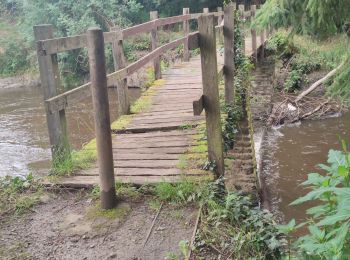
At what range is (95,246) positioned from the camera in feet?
10.5

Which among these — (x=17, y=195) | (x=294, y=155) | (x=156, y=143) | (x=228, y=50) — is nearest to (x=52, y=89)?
(x=17, y=195)

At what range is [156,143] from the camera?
526cm

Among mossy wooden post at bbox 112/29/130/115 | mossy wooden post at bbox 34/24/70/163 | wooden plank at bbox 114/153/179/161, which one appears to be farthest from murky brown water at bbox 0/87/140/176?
mossy wooden post at bbox 34/24/70/163

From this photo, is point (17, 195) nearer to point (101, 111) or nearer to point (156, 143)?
point (101, 111)

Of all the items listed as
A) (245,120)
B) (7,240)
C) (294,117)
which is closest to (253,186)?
(245,120)

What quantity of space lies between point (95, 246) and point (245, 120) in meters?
5.05

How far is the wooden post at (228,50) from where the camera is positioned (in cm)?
685

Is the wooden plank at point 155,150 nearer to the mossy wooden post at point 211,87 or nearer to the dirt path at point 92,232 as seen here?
the mossy wooden post at point 211,87

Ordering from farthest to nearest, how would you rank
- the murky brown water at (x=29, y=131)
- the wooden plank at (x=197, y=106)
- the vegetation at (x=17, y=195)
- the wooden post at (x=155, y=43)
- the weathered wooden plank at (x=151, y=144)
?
the murky brown water at (x=29, y=131)
the wooden post at (x=155, y=43)
the weathered wooden plank at (x=151, y=144)
the wooden plank at (x=197, y=106)
the vegetation at (x=17, y=195)

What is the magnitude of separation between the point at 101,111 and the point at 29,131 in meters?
9.90

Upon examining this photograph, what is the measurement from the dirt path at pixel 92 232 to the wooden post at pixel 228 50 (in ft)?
11.7

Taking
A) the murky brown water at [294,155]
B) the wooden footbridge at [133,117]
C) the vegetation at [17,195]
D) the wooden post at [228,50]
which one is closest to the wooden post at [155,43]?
the wooden footbridge at [133,117]

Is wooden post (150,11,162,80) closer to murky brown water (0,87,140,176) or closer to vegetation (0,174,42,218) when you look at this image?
murky brown water (0,87,140,176)

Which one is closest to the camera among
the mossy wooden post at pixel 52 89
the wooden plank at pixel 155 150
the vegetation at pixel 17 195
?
the vegetation at pixel 17 195
